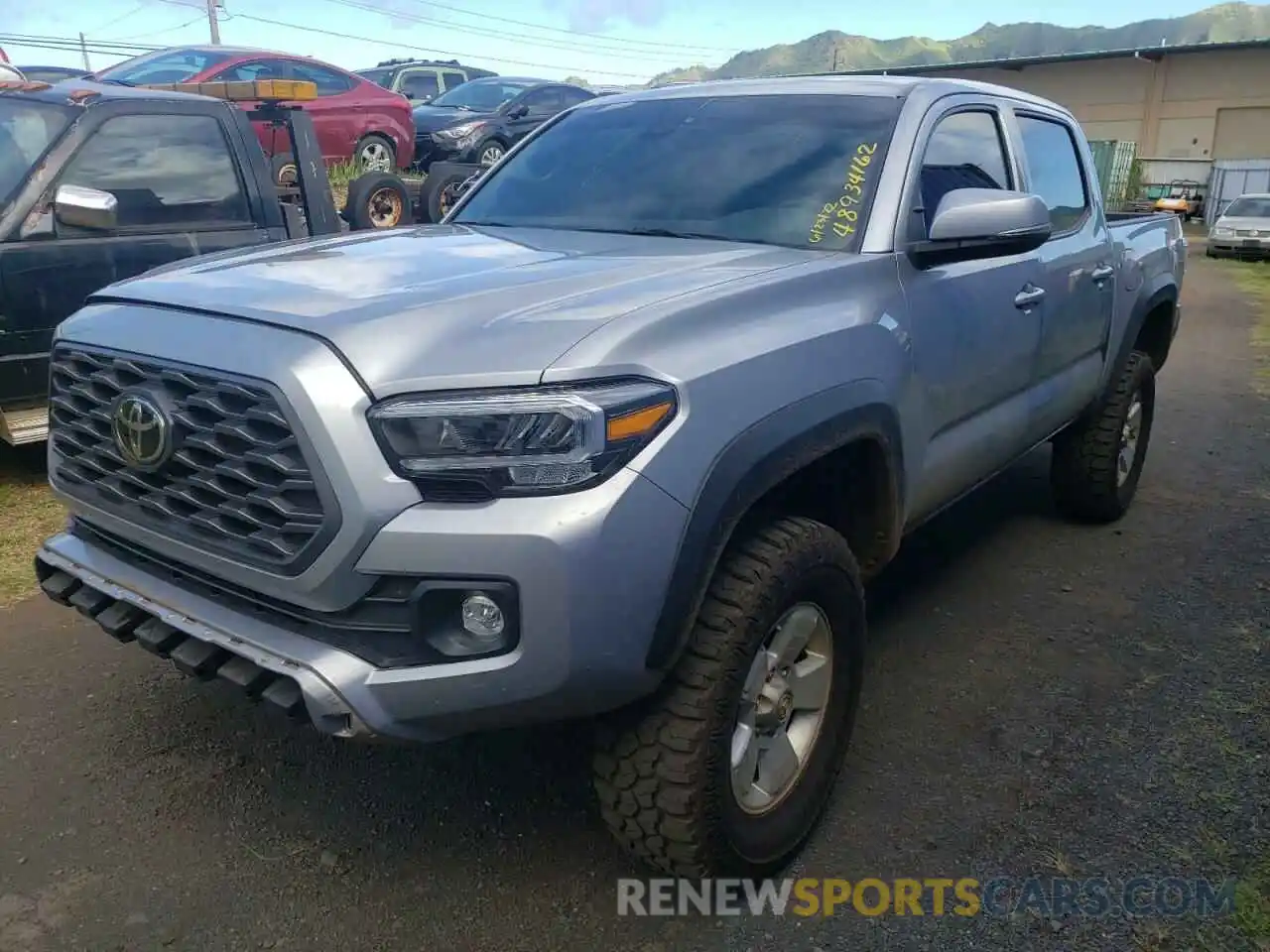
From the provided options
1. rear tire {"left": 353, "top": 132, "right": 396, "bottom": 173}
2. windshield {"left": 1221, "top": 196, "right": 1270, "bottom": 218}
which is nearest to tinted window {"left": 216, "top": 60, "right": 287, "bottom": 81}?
rear tire {"left": 353, "top": 132, "right": 396, "bottom": 173}

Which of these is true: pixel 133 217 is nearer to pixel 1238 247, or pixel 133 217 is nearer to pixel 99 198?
pixel 99 198

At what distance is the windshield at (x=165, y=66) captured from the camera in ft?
34.8

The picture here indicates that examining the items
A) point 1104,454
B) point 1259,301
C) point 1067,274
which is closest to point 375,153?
point 1104,454

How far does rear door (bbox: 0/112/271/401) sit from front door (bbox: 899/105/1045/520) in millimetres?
3426

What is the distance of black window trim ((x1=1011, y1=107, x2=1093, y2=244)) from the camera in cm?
411

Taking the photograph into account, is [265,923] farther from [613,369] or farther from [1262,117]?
[1262,117]

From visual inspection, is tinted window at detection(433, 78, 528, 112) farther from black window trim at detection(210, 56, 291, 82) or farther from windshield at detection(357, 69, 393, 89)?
black window trim at detection(210, 56, 291, 82)

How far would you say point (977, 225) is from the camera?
2.99 m

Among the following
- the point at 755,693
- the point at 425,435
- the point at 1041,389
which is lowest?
the point at 755,693

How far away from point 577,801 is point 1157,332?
4.20 m

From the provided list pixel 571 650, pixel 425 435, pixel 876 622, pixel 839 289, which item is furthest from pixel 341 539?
pixel 876 622

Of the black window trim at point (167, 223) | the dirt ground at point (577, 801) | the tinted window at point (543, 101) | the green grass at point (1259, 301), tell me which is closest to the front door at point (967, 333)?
the dirt ground at point (577, 801)

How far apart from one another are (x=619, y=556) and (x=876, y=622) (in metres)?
2.24

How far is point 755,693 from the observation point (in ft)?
8.23
